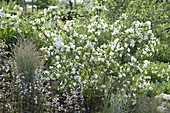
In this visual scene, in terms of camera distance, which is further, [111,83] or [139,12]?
[139,12]

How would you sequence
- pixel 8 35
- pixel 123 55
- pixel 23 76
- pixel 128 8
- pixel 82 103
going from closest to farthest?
1. pixel 23 76
2. pixel 82 103
3. pixel 123 55
4. pixel 8 35
5. pixel 128 8

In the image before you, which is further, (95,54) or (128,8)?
(128,8)

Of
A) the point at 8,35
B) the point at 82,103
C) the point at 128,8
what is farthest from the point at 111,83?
the point at 128,8

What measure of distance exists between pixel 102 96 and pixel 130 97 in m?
0.38

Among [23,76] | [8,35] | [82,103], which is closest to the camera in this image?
[23,76]

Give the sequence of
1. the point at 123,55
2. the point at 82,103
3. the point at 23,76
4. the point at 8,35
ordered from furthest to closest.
→ 1. the point at 8,35
2. the point at 123,55
3. the point at 82,103
4. the point at 23,76

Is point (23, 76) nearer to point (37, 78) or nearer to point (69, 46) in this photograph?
point (37, 78)

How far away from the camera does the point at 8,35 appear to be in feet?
19.4

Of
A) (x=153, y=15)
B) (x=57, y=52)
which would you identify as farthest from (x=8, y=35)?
(x=153, y=15)

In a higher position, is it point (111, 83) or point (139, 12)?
point (139, 12)

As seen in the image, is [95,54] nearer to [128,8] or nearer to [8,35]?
[8,35]

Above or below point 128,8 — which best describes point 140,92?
below

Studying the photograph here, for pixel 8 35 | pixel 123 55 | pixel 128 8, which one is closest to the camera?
pixel 123 55

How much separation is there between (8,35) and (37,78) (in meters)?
2.12
